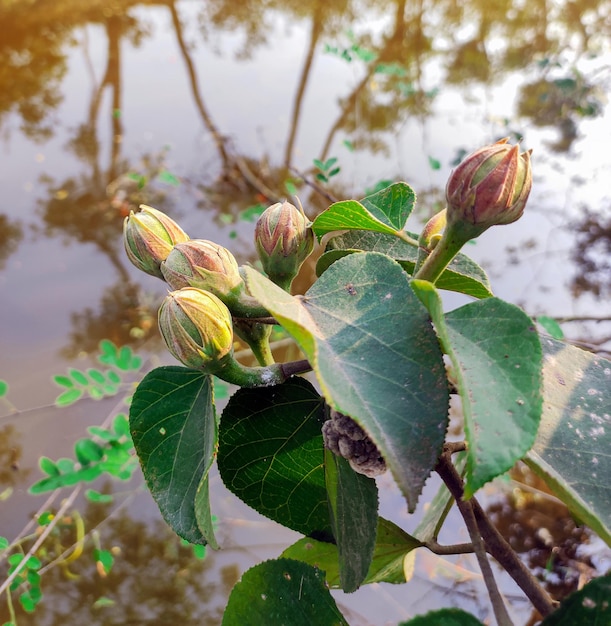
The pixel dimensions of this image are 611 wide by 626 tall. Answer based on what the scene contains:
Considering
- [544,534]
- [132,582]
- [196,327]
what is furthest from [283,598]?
[544,534]

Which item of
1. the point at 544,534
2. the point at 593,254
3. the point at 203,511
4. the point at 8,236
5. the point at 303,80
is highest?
the point at 303,80

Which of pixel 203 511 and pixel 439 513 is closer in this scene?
pixel 203 511

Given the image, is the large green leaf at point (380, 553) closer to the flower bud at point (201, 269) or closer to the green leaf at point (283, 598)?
the green leaf at point (283, 598)

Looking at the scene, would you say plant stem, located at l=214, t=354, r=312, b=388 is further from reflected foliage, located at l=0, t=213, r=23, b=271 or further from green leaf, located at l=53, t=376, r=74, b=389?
reflected foliage, located at l=0, t=213, r=23, b=271

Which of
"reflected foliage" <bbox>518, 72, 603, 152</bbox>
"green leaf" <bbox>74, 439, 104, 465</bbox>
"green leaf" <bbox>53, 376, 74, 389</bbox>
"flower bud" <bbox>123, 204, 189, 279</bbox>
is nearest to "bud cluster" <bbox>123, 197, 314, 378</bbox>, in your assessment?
"flower bud" <bbox>123, 204, 189, 279</bbox>

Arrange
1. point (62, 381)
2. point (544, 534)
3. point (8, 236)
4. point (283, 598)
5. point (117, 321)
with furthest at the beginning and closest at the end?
1. point (8, 236)
2. point (117, 321)
3. point (544, 534)
4. point (62, 381)
5. point (283, 598)

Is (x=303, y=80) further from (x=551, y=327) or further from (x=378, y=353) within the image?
(x=378, y=353)
